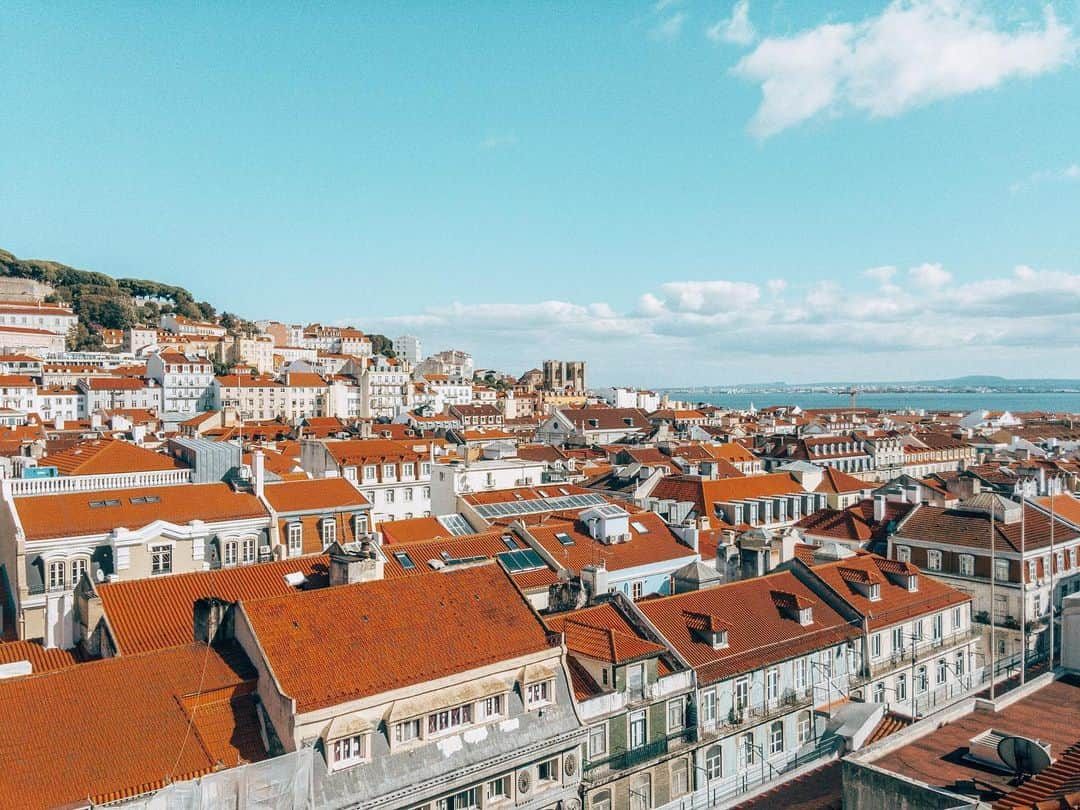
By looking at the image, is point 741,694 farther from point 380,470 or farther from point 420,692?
point 380,470

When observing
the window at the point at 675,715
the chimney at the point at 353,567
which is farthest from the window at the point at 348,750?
the window at the point at 675,715

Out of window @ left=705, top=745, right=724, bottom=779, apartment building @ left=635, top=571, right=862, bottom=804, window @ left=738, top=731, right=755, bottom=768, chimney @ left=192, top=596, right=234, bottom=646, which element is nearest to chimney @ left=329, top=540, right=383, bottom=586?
chimney @ left=192, top=596, right=234, bottom=646

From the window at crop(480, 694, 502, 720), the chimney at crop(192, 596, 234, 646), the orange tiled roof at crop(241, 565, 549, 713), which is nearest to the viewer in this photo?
the orange tiled roof at crop(241, 565, 549, 713)

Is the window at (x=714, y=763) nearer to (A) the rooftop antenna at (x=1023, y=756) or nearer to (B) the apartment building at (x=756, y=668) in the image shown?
(B) the apartment building at (x=756, y=668)

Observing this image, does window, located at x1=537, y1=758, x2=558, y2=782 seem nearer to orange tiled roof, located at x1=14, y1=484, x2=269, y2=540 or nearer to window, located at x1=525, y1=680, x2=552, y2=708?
window, located at x1=525, y1=680, x2=552, y2=708

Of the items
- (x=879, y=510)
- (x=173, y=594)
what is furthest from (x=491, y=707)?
(x=879, y=510)

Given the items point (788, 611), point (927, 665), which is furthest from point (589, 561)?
point (927, 665)

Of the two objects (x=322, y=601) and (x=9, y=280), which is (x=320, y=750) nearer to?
(x=322, y=601)
